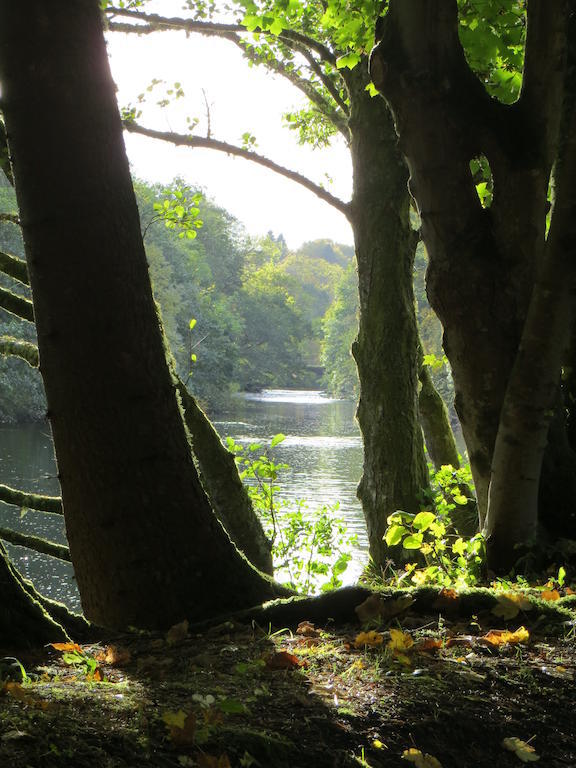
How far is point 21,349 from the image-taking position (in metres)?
6.46

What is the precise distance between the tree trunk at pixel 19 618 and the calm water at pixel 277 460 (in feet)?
10.3

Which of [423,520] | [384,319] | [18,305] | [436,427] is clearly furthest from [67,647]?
[436,427]

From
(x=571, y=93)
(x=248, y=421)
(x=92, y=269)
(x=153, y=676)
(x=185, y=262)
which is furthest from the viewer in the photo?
(x=185, y=262)

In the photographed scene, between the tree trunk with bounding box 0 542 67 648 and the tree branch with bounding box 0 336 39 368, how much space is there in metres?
3.68

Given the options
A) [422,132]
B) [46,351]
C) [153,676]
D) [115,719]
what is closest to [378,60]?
[422,132]

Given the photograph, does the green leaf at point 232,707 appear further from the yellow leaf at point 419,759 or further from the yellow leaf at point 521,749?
the yellow leaf at point 521,749

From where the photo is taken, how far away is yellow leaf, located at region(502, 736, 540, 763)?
2.12 meters

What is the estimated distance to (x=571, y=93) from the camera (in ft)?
15.0

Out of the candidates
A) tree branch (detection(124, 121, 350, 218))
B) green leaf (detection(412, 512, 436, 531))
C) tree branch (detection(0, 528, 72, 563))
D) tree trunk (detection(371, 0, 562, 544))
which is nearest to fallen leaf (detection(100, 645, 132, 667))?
green leaf (detection(412, 512, 436, 531))

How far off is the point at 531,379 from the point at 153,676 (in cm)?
239

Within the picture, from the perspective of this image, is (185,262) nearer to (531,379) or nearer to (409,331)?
(409,331)

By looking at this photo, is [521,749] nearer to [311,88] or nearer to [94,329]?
[94,329]

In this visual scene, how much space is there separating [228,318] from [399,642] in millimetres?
60482

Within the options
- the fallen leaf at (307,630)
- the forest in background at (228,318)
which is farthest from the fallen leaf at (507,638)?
the forest in background at (228,318)
